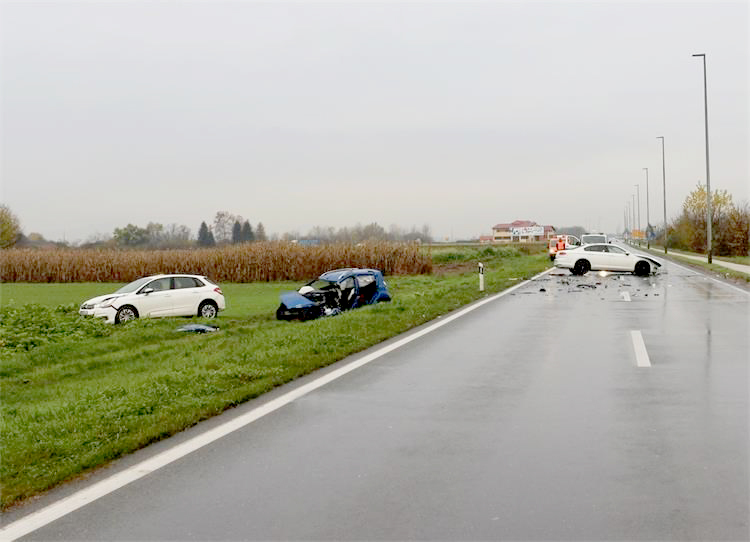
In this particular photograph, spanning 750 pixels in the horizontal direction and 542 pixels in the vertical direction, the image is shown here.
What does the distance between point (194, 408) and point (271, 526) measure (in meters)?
3.28

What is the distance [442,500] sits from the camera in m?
4.50

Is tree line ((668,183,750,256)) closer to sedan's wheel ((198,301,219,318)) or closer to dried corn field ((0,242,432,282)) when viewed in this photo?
dried corn field ((0,242,432,282))

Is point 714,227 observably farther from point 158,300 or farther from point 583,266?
point 158,300

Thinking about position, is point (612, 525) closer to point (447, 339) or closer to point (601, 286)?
point (447, 339)

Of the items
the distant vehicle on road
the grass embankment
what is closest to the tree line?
the distant vehicle on road

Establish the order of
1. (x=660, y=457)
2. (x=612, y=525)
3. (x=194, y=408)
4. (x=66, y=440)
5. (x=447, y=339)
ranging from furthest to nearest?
(x=447, y=339), (x=194, y=408), (x=66, y=440), (x=660, y=457), (x=612, y=525)

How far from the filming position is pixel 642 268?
31.9 metres

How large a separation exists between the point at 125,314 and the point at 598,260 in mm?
21728

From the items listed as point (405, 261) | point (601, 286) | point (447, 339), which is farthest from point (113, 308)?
point (405, 261)

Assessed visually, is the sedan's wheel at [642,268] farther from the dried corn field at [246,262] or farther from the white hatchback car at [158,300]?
the white hatchback car at [158,300]

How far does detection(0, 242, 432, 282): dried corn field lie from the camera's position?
43.1m

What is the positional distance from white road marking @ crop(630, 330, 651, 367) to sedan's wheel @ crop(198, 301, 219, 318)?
1309 cm

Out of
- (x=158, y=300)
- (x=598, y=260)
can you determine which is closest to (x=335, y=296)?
(x=158, y=300)

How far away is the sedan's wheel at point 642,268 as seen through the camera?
3164cm
